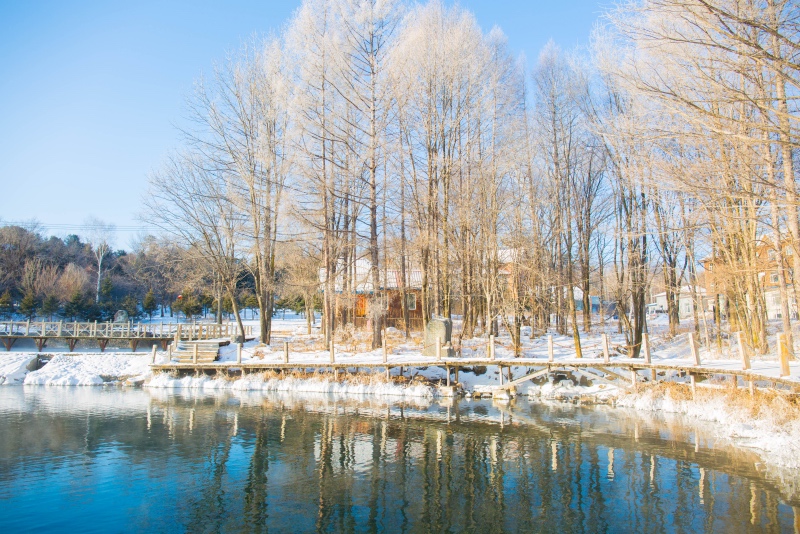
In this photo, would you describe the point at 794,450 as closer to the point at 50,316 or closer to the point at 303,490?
the point at 303,490

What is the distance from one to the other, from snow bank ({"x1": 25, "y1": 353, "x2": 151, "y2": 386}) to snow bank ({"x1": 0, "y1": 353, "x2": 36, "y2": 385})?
75cm

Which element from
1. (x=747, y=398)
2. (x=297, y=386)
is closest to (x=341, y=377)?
(x=297, y=386)

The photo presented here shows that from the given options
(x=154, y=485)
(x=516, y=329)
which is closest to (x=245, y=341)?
(x=516, y=329)

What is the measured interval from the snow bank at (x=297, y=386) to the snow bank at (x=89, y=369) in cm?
295

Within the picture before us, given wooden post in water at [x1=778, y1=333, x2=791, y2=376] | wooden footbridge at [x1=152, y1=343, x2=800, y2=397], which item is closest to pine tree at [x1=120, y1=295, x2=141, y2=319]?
wooden footbridge at [x1=152, y1=343, x2=800, y2=397]

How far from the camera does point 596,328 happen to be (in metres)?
30.1

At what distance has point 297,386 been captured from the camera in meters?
20.5

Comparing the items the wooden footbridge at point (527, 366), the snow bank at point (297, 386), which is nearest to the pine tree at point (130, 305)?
the snow bank at point (297, 386)

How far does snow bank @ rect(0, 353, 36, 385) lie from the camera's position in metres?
24.8

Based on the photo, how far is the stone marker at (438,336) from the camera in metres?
19.6

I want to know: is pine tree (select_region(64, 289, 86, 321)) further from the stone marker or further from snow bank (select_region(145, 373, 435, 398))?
the stone marker

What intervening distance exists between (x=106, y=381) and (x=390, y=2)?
2189cm

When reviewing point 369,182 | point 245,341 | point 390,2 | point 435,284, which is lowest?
point 245,341

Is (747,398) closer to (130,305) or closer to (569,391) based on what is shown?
(569,391)
